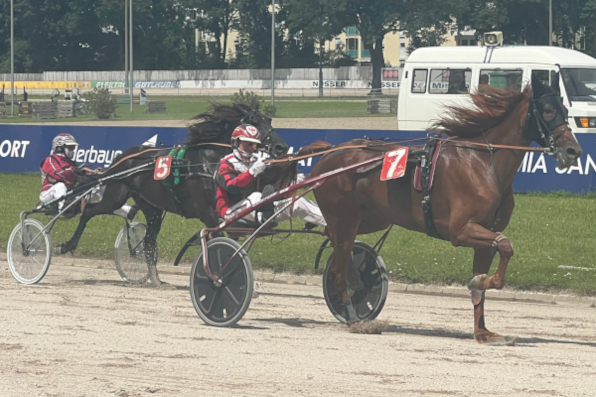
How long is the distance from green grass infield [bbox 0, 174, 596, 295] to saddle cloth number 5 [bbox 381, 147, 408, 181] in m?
2.69

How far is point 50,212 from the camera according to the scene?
1195cm

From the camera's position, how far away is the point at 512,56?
74.4ft

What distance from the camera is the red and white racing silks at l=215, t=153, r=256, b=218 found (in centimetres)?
949

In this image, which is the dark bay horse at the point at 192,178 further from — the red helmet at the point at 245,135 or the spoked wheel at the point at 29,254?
the spoked wheel at the point at 29,254

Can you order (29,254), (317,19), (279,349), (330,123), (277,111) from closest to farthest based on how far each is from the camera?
(279,349) → (29,254) → (330,123) → (277,111) → (317,19)

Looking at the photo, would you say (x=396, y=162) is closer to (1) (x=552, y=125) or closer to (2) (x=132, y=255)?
(1) (x=552, y=125)

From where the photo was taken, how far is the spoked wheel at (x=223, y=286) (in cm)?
864

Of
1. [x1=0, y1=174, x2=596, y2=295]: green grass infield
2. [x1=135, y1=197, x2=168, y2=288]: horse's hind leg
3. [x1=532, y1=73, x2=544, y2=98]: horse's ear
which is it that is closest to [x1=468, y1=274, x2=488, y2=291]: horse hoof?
[x1=532, y1=73, x2=544, y2=98]: horse's ear

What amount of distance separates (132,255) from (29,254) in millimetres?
1130

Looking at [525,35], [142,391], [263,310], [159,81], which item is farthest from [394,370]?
[159,81]

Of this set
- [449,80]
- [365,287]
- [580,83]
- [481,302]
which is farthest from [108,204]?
[580,83]

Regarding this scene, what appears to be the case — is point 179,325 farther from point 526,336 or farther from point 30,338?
point 526,336

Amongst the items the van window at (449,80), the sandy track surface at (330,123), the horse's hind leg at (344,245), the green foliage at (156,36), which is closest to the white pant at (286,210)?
the horse's hind leg at (344,245)

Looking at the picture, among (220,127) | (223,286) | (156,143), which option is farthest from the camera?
(156,143)
